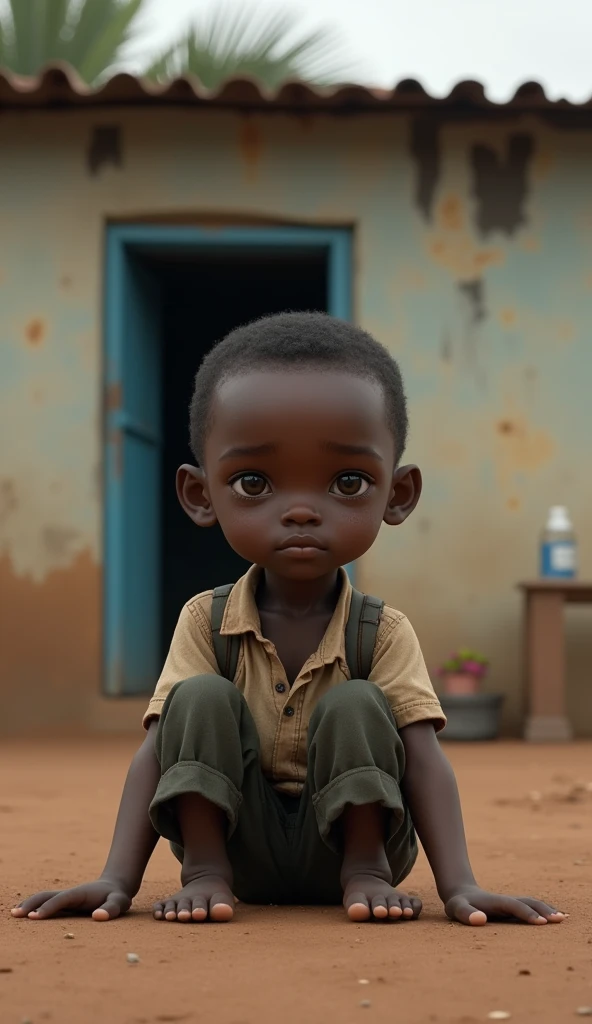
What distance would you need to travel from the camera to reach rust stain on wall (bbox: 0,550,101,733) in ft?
23.8

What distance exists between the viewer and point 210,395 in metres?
2.62

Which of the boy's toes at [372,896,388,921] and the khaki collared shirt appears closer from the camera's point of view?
the boy's toes at [372,896,388,921]

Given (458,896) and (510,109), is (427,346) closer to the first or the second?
(510,109)

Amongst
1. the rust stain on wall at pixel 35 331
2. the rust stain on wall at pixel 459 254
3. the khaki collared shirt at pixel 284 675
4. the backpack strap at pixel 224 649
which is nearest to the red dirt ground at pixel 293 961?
the khaki collared shirt at pixel 284 675

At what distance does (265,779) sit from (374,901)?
31cm

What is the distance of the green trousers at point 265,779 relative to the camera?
2.39 m

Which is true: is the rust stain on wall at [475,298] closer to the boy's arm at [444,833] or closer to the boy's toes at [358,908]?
the boy's arm at [444,833]


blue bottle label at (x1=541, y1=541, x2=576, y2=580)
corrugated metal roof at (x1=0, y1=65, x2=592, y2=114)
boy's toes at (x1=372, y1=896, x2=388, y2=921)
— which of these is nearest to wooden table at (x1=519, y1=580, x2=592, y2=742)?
blue bottle label at (x1=541, y1=541, x2=576, y2=580)

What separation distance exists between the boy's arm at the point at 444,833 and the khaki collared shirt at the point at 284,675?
56mm

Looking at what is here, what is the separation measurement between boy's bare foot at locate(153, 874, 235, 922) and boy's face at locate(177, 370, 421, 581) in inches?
21.6

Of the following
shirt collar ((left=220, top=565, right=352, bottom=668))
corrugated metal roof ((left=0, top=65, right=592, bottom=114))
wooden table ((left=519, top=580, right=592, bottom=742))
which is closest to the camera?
shirt collar ((left=220, top=565, right=352, bottom=668))

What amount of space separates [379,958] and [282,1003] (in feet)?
1.05

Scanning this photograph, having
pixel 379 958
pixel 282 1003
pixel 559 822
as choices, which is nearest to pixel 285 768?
pixel 379 958

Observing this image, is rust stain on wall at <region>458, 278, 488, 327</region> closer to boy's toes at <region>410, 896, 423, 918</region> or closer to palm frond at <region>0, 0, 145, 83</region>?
boy's toes at <region>410, 896, 423, 918</region>
